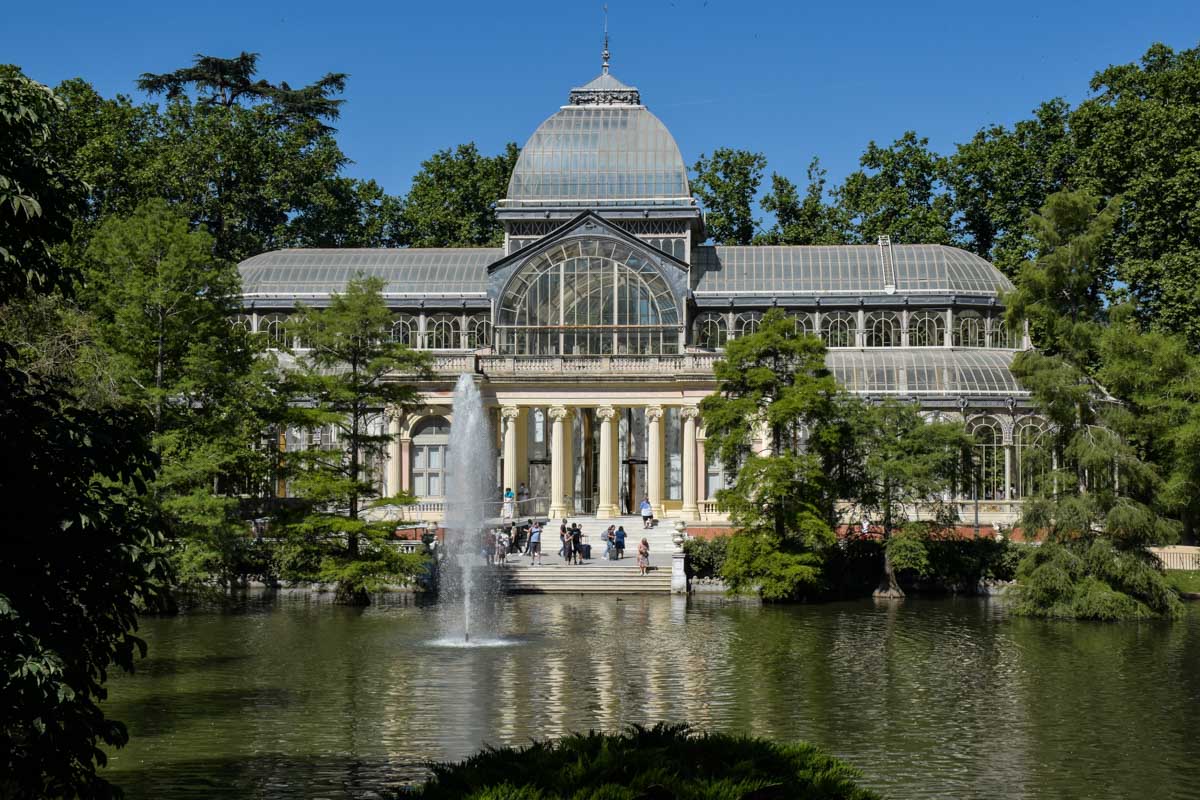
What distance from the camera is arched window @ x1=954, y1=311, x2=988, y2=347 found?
2758 inches

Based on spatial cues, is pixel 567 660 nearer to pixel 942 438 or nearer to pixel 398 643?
pixel 398 643

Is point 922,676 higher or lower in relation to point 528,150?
lower

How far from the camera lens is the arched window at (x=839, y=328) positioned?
232ft

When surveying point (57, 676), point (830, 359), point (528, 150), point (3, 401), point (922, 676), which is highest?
point (528, 150)

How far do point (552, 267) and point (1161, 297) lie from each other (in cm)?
2855

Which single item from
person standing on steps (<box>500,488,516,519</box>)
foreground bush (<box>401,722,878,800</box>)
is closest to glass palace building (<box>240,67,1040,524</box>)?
person standing on steps (<box>500,488,516,519</box>)

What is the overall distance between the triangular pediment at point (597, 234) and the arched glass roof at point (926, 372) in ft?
28.7

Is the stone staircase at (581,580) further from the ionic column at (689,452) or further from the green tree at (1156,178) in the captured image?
the green tree at (1156,178)

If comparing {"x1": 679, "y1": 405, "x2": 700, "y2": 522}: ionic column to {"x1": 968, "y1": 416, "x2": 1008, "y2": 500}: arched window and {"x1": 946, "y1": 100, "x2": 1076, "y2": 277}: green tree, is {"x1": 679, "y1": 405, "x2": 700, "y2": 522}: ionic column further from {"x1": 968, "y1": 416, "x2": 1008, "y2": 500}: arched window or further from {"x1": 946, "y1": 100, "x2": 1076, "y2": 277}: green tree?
{"x1": 946, "y1": 100, "x2": 1076, "y2": 277}: green tree

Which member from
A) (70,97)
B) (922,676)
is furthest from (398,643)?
(70,97)

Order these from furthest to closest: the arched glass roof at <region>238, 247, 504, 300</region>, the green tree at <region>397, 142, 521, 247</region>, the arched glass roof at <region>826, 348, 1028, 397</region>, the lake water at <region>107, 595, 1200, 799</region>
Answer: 1. the green tree at <region>397, 142, 521, 247</region>
2. the arched glass roof at <region>238, 247, 504, 300</region>
3. the arched glass roof at <region>826, 348, 1028, 397</region>
4. the lake water at <region>107, 595, 1200, 799</region>

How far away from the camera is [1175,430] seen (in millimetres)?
52656

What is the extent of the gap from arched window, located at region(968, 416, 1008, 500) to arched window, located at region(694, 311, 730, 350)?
12765mm

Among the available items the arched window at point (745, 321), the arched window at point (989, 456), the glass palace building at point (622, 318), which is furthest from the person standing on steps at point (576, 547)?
the arched window at point (745, 321)
